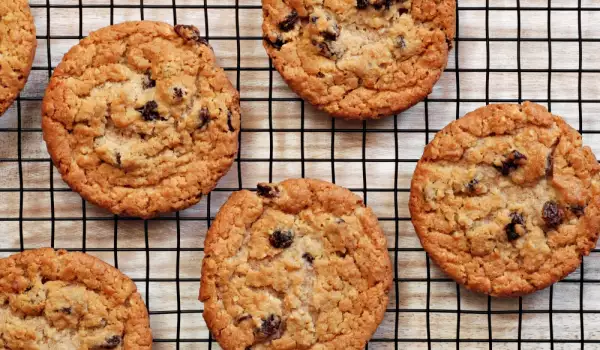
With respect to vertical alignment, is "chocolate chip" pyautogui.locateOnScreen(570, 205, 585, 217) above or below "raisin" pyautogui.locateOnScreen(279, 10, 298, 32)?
below

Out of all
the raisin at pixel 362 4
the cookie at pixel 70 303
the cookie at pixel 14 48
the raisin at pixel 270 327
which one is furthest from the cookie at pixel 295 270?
the cookie at pixel 14 48

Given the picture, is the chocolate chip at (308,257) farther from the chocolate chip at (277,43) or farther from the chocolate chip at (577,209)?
the chocolate chip at (577,209)

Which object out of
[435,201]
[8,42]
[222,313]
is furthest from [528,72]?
[8,42]

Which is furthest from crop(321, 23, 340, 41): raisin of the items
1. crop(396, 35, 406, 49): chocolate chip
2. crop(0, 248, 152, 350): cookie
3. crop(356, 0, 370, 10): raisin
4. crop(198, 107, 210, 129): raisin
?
crop(0, 248, 152, 350): cookie

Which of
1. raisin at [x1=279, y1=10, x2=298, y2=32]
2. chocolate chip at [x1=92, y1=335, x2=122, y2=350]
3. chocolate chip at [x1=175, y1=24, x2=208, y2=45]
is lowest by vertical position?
chocolate chip at [x1=92, y1=335, x2=122, y2=350]

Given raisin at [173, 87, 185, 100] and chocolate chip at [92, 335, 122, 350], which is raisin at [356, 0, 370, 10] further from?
chocolate chip at [92, 335, 122, 350]

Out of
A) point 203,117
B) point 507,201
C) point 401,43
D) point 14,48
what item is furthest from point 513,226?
point 14,48

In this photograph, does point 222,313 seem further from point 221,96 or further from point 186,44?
point 186,44

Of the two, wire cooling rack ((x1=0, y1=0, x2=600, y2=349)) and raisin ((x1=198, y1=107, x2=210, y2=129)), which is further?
wire cooling rack ((x1=0, y1=0, x2=600, y2=349))
